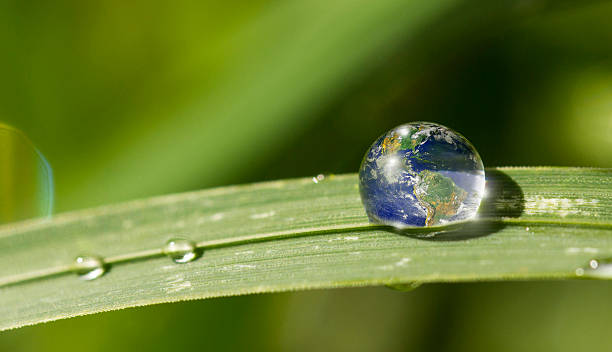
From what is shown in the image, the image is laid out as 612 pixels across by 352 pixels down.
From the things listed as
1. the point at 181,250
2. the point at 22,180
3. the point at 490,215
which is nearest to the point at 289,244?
the point at 181,250

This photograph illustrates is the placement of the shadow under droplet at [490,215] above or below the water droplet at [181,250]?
below

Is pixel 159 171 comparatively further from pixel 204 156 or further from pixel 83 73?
pixel 83 73

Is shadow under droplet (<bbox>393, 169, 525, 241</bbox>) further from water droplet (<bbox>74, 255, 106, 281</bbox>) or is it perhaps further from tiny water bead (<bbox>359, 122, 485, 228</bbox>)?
water droplet (<bbox>74, 255, 106, 281</bbox>)

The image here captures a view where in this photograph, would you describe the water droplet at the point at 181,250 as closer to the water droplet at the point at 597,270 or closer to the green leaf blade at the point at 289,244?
the green leaf blade at the point at 289,244

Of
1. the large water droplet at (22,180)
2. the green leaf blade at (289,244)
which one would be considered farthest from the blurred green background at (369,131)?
the green leaf blade at (289,244)

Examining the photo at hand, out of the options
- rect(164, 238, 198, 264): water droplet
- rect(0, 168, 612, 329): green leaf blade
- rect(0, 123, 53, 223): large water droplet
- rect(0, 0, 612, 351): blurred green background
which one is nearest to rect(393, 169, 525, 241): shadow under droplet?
rect(0, 168, 612, 329): green leaf blade
